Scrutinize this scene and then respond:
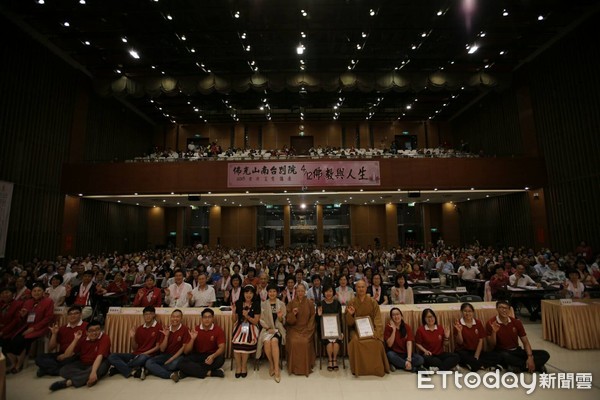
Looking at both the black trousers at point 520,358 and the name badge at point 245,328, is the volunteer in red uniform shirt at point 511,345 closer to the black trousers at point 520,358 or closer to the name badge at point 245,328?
the black trousers at point 520,358

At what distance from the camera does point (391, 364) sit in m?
4.38

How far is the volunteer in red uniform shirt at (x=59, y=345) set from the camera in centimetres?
424

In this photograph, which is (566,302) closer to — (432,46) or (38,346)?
(38,346)

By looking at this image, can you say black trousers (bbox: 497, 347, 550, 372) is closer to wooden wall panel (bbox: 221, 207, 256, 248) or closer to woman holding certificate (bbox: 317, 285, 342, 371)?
woman holding certificate (bbox: 317, 285, 342, 371)

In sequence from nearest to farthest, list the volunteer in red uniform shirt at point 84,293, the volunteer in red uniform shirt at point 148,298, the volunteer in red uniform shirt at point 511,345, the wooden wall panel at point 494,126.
Result: the volunteer in red uniform shirt at point 511,345
the volunteer in red uniform shirt at point 148,298
the volunteer in red uniform shirt at point 84,293
the wooden wall panel at point 494,126

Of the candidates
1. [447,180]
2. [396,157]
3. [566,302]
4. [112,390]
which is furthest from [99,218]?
[566,302]

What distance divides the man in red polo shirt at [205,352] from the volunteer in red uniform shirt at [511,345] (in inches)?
159

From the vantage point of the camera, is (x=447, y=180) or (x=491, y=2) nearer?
(x=491, y=2)

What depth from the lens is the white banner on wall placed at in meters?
10.5

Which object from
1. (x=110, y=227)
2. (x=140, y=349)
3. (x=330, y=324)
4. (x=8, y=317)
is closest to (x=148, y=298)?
(x=140, y=349)

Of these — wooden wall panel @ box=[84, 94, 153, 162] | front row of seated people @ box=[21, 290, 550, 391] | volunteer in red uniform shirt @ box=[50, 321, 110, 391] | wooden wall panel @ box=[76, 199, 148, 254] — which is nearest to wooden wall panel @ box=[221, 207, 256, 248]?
wooden wall panel @ box=[76, 199, 148, 254]

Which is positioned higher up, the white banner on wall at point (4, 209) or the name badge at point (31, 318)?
the white banner on wall at point (4, 209)

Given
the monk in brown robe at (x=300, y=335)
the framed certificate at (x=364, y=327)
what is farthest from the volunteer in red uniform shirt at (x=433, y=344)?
the monk in brown robe at (x=300, y=335)

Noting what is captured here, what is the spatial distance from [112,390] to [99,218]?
15018mm
